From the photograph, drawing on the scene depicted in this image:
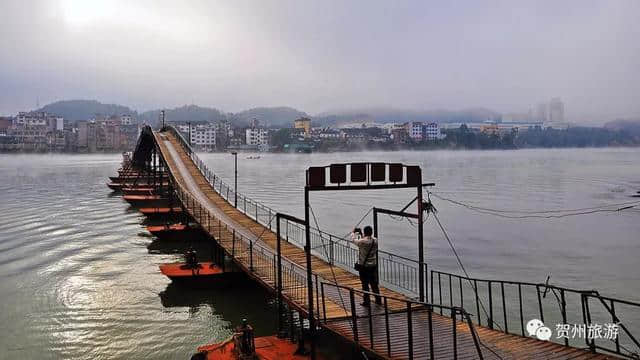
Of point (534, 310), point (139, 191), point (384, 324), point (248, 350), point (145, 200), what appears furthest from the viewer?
point (139, 191)

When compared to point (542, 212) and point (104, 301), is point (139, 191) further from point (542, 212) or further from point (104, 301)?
point (542, 212)

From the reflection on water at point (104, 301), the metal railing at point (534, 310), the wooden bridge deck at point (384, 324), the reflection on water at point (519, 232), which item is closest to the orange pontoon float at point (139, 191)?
the reflection on water at point (519, 232)

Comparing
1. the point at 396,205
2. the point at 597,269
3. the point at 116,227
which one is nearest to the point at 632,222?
the point at 597,269

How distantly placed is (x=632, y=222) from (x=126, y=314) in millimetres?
35416

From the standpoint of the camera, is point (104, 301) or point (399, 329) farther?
point (104, 301)

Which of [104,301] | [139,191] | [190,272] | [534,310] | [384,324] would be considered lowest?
[534,310]

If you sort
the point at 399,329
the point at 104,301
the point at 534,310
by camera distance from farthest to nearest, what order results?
the point at 104,301
the point at 534,310
the point at 399,329

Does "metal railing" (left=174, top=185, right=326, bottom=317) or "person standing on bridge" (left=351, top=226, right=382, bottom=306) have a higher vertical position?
"person standing on bridge" (left=351, top=226, right=382, bottom=306)

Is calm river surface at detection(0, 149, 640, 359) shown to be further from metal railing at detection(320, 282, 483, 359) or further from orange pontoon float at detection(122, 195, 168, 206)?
metal railing at detection(320, 282, 483, 359)

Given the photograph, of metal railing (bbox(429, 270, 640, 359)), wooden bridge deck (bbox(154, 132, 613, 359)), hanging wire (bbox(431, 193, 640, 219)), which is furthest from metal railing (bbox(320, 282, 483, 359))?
hanging wire (bbox(431, 193, 640, 219))

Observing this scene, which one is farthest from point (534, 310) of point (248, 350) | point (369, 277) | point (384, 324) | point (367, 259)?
point (248, 350)

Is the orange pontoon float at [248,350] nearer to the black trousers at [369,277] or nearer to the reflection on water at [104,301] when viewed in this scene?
the black trousers at [369,277]

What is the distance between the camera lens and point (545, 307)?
19.4 m

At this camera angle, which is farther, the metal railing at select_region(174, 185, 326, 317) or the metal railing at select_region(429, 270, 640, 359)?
the metal railing at select_region(429, 270, 640, 359)
